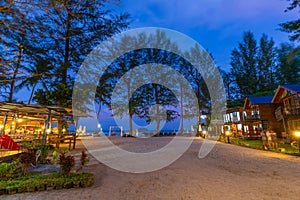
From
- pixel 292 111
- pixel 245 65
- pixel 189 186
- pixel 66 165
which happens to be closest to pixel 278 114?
pixel 292 111

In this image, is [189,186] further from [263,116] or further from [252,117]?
[252,117]

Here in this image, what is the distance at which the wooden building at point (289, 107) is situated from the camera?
1385 cm

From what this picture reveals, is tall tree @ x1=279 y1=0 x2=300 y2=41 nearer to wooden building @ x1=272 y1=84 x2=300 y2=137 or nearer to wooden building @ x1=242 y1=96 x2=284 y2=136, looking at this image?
wooden building @ x1=272 y1=84 x2=300 y2=137

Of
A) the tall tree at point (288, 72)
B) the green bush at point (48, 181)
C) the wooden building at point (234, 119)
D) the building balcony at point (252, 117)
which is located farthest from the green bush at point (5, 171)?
the tall tree at point (288, 72)

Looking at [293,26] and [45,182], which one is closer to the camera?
[45,182]

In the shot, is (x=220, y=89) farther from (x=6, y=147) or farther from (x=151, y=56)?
(x=6, y=147)

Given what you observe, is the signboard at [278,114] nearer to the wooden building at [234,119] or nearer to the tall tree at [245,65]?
the wooden building at [234,119]

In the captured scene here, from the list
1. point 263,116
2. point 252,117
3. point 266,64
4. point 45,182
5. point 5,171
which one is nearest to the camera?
point 45,182

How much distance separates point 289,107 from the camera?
14844 mm

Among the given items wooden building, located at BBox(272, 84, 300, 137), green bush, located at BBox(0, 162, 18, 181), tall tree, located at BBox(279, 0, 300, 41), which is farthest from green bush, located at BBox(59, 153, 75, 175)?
wooden building, located at BBox(272, 84, 300, 137)

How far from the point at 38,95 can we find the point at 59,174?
6.08 meters

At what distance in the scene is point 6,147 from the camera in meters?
6.34

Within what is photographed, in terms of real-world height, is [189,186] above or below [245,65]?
below

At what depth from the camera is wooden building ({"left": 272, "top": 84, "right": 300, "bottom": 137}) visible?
545 inches
